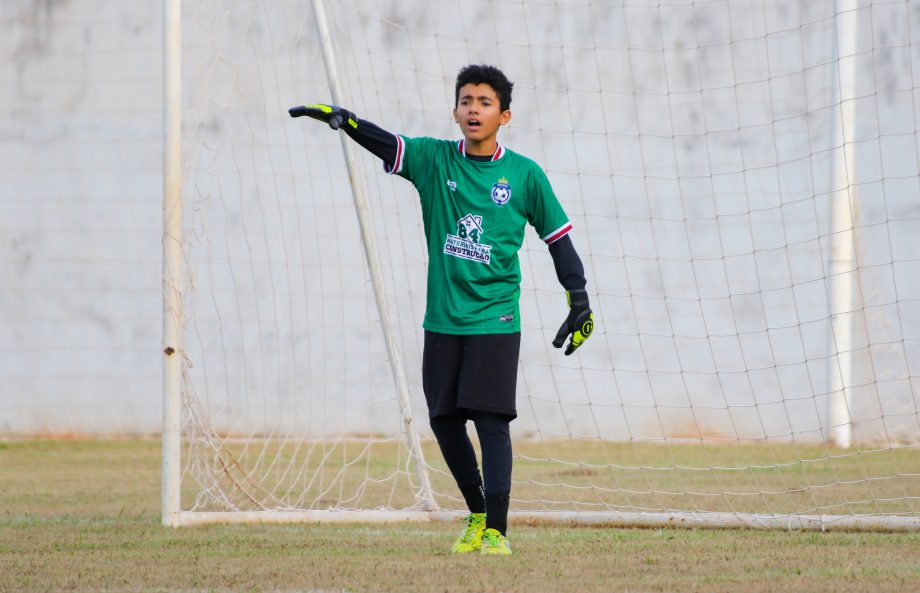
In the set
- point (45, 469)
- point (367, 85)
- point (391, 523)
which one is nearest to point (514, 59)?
point (367, 85)

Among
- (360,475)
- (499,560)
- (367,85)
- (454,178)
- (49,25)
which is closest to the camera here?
(499,560)

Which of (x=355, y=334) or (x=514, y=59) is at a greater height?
(x=514, y=59)

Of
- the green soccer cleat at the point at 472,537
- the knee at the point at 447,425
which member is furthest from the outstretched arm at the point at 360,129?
the green soccer cleat at the point at 472,537

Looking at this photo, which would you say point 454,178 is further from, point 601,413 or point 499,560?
point 601,413

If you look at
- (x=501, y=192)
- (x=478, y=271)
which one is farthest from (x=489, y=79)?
(x=478, y=271)

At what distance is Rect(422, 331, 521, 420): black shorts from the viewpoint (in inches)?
176

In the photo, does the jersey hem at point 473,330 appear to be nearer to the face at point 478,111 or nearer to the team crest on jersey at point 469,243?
the team crest on jersey at point 469,243

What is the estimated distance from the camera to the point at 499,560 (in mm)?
4301

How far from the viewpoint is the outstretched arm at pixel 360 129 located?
4539 millimetres

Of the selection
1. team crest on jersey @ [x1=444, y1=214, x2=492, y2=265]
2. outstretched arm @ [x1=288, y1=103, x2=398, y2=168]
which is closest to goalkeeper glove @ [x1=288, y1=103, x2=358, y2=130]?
outstretched arm @ [x1=288, y1=103, x2=398, y2=168]

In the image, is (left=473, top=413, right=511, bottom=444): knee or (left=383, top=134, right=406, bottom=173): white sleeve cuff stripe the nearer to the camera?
(left=473, top=413, right=511, bottom=444): knee

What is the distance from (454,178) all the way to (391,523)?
2.00m

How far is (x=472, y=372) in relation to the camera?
14.7 feet

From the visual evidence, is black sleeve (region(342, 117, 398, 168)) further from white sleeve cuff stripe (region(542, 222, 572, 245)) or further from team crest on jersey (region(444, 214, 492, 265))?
white sleeve cuff stripe (region(542, 222, 572, 245))
